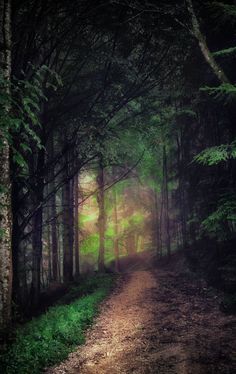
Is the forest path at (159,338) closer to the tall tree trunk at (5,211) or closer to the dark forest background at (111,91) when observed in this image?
the tall tree trunk at (5,211)

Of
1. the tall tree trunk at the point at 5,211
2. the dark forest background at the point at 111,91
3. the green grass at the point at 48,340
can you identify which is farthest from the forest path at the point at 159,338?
the dark forest background at the point at 111,91

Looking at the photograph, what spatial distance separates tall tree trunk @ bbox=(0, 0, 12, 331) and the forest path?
193 cm

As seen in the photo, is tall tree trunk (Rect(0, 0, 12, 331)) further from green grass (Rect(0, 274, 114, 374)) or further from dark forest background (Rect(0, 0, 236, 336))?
green grass (Rect(0, 274, 114, 374))

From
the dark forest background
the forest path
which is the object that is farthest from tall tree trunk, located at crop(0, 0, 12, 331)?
the forest path

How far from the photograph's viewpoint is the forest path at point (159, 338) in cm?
721

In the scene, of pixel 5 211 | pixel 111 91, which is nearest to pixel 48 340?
pixel 5 211

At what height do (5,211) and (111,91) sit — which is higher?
(111,91)

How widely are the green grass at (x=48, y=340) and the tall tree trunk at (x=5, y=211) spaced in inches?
31.6

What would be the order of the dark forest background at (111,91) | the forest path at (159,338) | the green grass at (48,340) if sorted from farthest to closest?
the dark forest background at (111,91) → the green grass at (48,340) → the forest path at (159,338)

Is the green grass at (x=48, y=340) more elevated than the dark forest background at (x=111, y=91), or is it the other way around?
the dark forest background at (x=111, y=91)

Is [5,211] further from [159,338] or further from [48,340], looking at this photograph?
[159,338]

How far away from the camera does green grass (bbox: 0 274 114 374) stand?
7.66 metres

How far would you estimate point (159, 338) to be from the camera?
29.9ft

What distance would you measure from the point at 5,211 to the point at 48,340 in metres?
3.71
